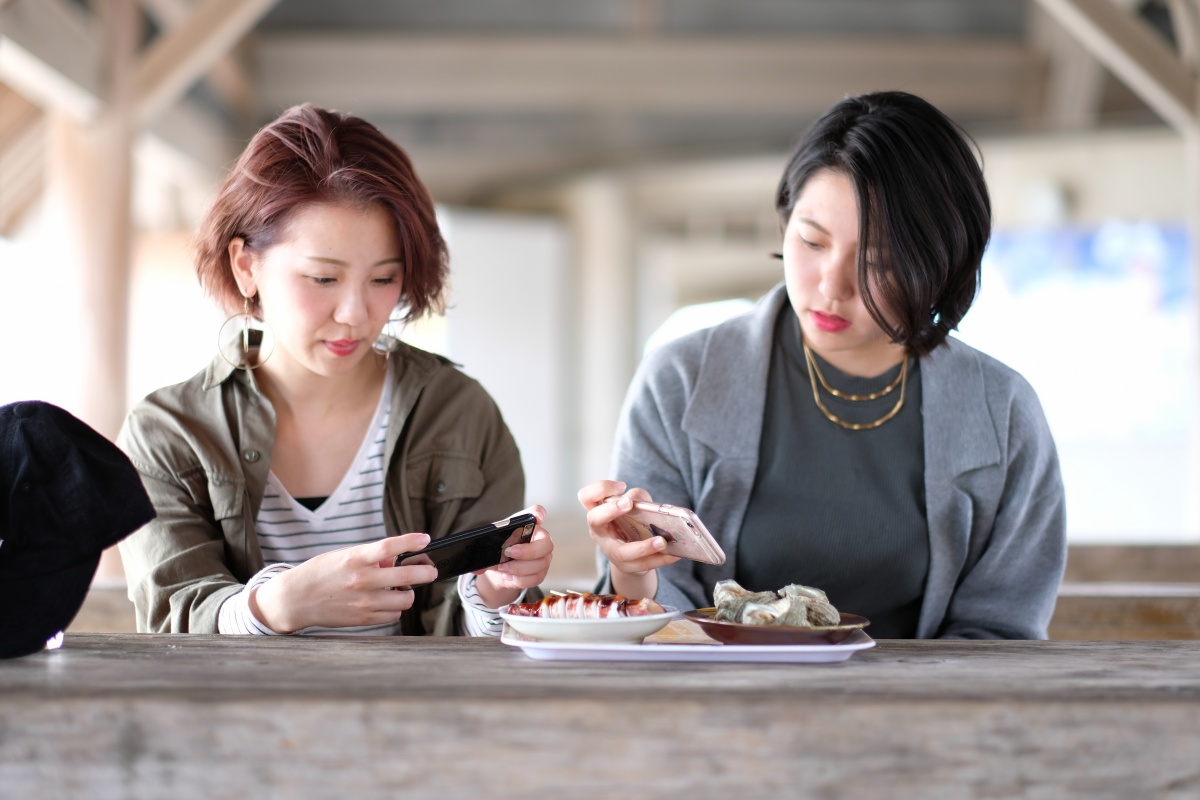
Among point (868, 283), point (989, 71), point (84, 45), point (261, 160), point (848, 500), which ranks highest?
point (989, 71)

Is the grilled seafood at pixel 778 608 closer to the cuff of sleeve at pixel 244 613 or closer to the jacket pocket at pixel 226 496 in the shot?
the cuff of sleeve at pixel 244 613

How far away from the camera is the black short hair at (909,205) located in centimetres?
167

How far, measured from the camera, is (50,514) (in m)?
1.25

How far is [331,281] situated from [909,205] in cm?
79

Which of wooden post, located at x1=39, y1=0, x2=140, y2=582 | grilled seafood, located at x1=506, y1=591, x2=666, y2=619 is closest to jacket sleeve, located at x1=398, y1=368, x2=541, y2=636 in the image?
grilled seafood, located at x1=506, y1=591, x2=666, y2=619

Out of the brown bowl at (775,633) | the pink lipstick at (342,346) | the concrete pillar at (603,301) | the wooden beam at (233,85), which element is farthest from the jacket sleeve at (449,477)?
the concrete pillar at (603,301)

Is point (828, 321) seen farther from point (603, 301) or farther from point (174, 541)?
point (603, 301)

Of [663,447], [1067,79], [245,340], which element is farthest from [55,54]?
[1067,79]

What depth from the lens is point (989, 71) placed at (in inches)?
302

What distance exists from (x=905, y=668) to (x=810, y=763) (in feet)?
0.70

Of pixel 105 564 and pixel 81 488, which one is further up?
pixel 81 488

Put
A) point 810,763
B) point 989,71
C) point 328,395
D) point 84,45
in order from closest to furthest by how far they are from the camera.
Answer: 1. point 810,763
2. point 328,395
3. point 84,45
4. point 989,71

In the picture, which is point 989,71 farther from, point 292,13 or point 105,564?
point 105,564

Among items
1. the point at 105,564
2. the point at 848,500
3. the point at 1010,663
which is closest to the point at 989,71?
the point at 105,564
